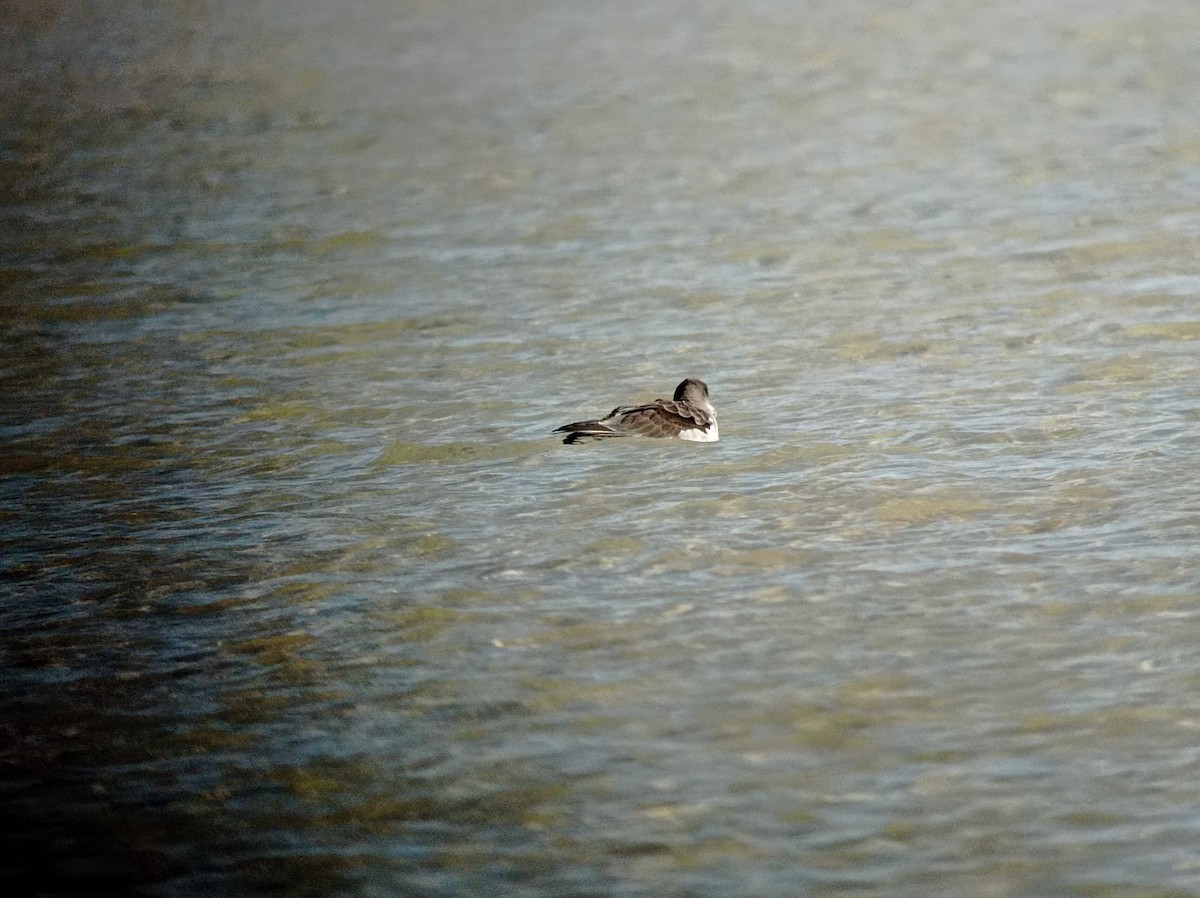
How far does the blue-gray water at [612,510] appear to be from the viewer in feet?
17.6

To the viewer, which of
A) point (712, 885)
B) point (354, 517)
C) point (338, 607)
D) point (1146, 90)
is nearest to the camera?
point (712, 885)

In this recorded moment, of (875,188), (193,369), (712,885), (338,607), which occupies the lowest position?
(712,885)

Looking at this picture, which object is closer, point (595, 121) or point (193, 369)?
point (193, 369)

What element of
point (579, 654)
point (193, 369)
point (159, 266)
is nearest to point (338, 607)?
point (579, 654)

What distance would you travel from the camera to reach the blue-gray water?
5.35 meters

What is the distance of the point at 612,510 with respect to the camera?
8234mm

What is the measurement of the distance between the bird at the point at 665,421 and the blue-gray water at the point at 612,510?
6.3 inches

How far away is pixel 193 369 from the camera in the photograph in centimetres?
1121

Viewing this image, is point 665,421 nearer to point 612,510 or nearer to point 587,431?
point 587,431

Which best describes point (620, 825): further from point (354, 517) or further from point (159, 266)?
point (159, 266)

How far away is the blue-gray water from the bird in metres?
0.16

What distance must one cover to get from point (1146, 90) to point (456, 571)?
13.0 metres

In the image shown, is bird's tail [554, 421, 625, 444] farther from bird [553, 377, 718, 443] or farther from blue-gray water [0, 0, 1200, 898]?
blue-gray water [0, 0, 1200, 898]

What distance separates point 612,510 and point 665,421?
32.8 inches
